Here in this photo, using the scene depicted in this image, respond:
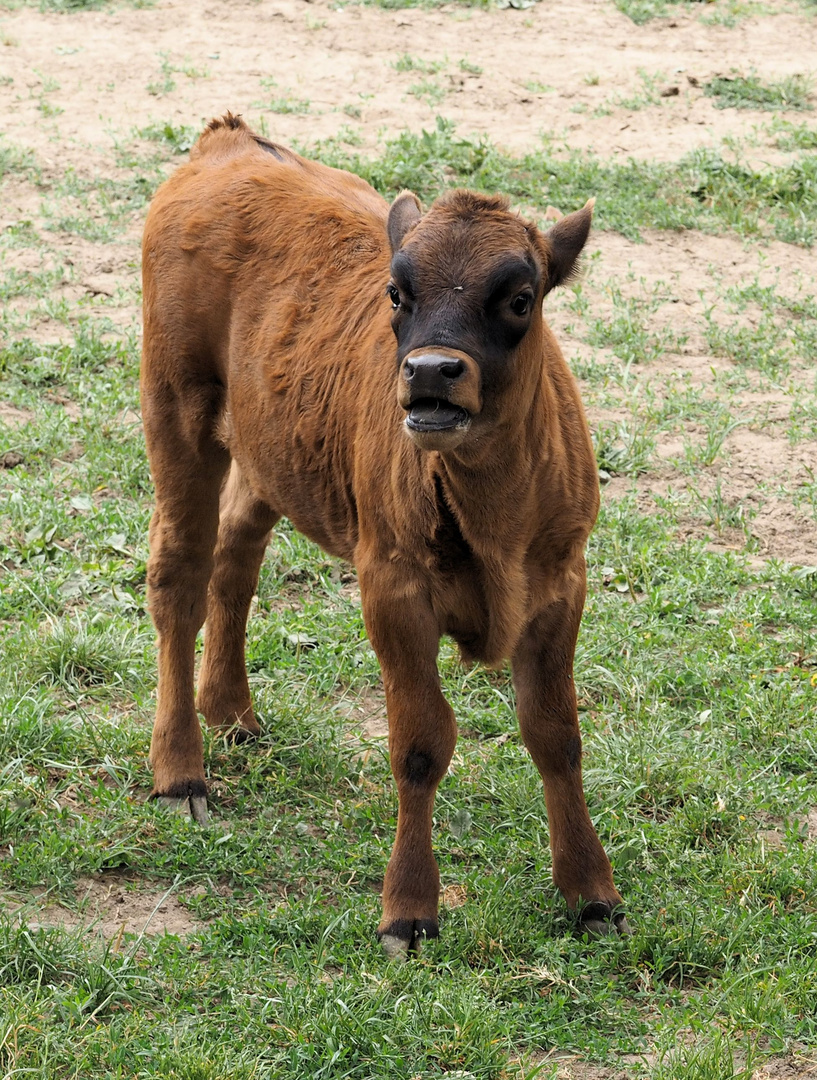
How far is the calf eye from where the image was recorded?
4.39 metres

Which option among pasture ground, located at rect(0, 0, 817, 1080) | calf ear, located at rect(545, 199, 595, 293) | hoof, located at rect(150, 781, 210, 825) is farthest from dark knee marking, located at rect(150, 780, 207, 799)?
calf ear, located at rect(545, 199, 595, 293)

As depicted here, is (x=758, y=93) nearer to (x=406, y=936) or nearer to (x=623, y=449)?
(x=623, y=449)

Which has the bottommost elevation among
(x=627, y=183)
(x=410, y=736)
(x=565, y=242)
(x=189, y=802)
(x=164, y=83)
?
(x=189, y=802)

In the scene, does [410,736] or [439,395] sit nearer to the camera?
[439,395]

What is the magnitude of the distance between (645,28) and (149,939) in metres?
11.6

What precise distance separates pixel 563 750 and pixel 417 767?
530 millimetres

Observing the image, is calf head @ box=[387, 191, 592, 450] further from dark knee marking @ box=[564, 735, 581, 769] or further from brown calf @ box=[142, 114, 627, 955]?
dark knee marking @ box=[564, 735, 581, 769]

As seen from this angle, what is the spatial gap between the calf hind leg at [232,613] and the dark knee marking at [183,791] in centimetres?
46

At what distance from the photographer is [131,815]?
5.55 metres

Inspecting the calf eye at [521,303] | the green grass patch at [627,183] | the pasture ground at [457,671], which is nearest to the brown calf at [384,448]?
the calf eye at [521,303]

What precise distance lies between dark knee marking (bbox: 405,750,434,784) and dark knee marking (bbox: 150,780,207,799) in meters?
1.21

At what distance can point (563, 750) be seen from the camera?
5.00 metres

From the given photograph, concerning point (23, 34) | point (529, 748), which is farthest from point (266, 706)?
point (23, 34)

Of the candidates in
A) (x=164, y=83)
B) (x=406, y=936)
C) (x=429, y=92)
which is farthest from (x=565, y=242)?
(x=164, y=83)
